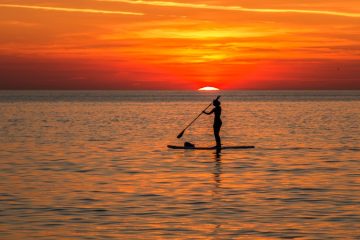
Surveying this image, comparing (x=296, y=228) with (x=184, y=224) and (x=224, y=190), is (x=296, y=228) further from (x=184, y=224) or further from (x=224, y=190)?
(x=224, y=190)

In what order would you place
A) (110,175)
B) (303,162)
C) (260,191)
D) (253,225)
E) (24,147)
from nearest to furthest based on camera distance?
(253,225) → (260,191) → (110,175) → (303,162) → (24,147)

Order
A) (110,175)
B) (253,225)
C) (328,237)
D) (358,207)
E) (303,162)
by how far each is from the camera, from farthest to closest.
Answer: (303,162) < (110,175) < (358,207) < (253,225) < (328,237)

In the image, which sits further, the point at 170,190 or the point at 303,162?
the point at 303,162

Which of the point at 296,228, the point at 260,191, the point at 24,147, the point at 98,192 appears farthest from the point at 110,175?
the point at 24,147

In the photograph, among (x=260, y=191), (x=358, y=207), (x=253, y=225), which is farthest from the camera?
(x=260, y=191)

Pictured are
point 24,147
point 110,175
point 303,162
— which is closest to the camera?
point 110,175

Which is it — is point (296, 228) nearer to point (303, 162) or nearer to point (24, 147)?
point (303, 162)

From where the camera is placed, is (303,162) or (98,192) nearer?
(98,192)

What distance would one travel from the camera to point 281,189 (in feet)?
62.4

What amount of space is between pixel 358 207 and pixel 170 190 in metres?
5.00

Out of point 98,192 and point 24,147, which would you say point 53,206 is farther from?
point 24,147

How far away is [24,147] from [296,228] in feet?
73.7

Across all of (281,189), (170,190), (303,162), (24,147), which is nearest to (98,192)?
(170,190)

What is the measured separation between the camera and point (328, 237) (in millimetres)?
13156
